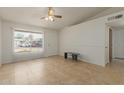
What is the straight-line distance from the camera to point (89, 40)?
214 inches

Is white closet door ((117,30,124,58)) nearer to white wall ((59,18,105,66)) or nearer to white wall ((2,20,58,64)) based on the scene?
white wall ((59,18,105,66))

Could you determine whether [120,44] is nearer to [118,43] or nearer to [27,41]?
[118,43]

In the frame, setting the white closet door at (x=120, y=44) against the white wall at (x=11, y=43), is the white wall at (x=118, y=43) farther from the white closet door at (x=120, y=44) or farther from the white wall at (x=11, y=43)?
the white wall at (x=11, y=43)

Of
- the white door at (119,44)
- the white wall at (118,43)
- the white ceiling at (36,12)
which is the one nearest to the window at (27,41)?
the white ceiling at (36,12)

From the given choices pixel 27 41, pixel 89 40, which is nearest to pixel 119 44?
pixel 89 40

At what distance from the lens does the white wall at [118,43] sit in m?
6.65

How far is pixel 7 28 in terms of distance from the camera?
5.39 m

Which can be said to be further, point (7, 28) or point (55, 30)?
point (55, 30)

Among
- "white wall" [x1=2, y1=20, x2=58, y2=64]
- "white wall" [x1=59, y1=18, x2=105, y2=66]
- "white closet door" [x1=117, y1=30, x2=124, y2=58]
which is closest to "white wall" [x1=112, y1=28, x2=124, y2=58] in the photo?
"white closet door" [x1=117, y1=30, x2=124, y2=58]
